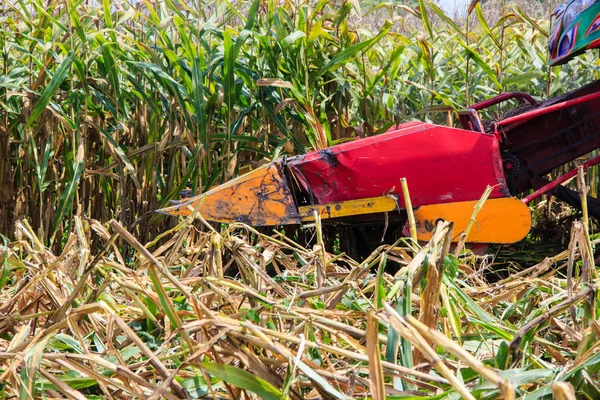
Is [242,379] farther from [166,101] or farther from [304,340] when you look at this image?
[166,101]

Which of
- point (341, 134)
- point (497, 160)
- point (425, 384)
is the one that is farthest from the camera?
point (341, 134)

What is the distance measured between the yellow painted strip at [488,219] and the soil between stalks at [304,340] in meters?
1.70

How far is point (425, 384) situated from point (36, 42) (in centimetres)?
337

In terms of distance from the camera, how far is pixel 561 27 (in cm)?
369

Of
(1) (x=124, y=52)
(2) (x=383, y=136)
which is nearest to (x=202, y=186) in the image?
(1) (x=124, y=52)

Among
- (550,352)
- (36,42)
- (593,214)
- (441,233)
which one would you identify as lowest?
(593,214)

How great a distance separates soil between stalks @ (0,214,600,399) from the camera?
969mm

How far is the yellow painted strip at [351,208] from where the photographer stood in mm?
3301

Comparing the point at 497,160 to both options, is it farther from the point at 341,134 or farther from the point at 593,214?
the point at 341,134

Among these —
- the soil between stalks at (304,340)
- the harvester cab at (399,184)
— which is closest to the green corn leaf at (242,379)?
the soil between stalks at (304,340)

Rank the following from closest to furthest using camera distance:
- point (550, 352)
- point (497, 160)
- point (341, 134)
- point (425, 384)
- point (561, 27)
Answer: point (425, 384)
point (550, 352)
point (497, 160)
point (561, 27)
point (341, 134)

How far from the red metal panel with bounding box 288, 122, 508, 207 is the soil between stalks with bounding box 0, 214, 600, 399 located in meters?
1.69

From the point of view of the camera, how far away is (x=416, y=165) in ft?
10.8

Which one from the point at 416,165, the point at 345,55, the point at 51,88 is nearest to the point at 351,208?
the point at 416,165
